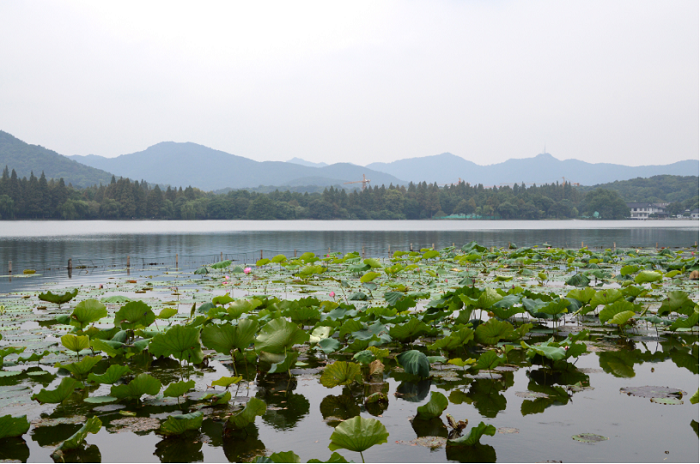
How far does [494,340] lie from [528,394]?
1.64m

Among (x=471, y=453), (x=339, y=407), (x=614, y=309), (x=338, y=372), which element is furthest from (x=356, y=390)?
(x=614, y=309)

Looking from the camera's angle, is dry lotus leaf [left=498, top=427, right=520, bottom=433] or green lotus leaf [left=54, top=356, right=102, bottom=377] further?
green lotus leaf [left=54, top=356, right=102, bottom=377]

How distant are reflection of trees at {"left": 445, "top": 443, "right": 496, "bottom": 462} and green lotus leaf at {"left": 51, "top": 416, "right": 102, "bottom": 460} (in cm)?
301

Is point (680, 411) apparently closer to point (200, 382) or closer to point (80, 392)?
point (200, 382)

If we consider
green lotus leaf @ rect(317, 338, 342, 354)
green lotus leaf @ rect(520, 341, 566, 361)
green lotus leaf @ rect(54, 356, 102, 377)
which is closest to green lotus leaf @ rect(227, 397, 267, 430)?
green lotus leaf @ rect(317, 338, 342, 354)

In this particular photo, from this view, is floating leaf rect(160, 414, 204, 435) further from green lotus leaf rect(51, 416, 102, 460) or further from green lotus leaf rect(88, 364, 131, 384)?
green lotus leaf rect(88, 364, 131, 384)

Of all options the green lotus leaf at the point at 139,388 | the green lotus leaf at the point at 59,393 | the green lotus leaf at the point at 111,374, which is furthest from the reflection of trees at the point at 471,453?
the green lotus leaf at the point at 59,393

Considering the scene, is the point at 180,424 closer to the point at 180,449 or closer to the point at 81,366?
the point at 180,449

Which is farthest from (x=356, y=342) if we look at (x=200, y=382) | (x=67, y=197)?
(x=67, y=197)

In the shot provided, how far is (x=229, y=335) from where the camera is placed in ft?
19.3

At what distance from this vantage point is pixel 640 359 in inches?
302

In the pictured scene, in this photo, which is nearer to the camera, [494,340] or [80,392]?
[80,392]

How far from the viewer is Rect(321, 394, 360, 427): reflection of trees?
5.48 metres

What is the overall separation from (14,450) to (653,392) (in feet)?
22.3
